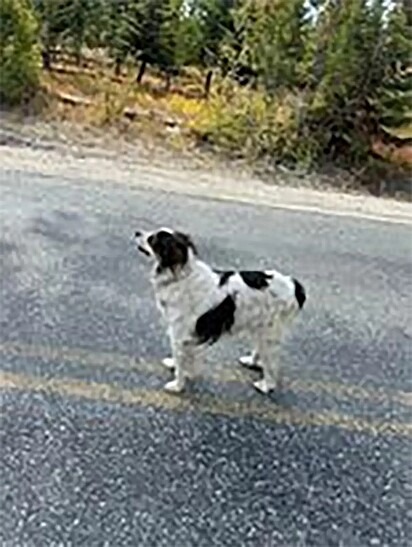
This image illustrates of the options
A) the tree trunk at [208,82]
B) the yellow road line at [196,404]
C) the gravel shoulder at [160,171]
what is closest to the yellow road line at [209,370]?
the yellow road line at [196,404]

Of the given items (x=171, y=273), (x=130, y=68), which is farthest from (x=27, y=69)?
(x=171, y=273)

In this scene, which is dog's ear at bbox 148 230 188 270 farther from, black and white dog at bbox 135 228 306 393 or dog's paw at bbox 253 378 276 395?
dog's paw at bbox 253 378 276 395

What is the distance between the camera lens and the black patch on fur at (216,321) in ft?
9.82

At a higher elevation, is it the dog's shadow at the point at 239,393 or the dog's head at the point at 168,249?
the dog's head at the point at 168,249

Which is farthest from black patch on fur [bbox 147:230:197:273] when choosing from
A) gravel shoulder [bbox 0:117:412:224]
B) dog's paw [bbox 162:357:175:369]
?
gravel shoulder [bbox 0:117:412:224]

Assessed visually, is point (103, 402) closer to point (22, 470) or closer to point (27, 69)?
point (22, 470)

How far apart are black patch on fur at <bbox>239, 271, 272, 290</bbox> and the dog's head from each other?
0.21 meters

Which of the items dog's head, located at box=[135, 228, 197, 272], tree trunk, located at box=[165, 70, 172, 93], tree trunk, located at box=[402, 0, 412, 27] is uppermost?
tree trunk, located at box=[402, 0, 412, 27]

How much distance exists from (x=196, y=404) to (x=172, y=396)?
83 millimetres

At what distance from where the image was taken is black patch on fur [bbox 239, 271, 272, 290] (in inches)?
119

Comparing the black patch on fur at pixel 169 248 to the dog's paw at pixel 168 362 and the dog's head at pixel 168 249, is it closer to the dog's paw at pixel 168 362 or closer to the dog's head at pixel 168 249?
the dog's head at pixel 168 249

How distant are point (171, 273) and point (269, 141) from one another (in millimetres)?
3397

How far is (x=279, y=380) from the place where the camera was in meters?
3.11

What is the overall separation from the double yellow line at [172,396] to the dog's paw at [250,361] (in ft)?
0.17
